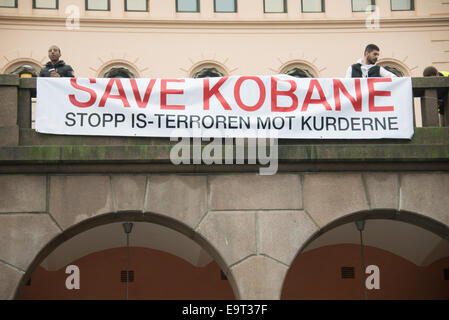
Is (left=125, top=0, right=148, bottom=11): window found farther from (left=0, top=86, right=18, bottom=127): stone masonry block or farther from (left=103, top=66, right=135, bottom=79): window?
(left=0, top=86, right=18, bottom=127): stone masonry block

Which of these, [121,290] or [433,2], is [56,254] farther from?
[433,2]

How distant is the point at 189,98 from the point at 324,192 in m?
2.51

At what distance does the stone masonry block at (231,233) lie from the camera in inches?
456

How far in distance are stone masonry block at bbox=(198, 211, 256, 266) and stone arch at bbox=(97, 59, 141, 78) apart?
21458 millimetres

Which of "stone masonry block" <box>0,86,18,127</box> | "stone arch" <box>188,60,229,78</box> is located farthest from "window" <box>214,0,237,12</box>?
"stone masonry block" <box>0,86,18,127</box>

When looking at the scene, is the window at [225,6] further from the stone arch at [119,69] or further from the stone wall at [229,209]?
the stone wall at [229,209]

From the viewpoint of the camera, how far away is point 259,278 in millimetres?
11508

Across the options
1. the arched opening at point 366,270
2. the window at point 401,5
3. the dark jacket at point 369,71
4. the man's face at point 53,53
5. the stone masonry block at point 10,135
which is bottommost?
the arched opening at point 366,270

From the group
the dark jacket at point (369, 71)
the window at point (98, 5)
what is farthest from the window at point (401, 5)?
the dark jacket at point (369, 71)

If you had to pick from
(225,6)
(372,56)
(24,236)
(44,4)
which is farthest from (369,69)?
(44,4)

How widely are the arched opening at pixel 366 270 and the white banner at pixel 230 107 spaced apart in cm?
422

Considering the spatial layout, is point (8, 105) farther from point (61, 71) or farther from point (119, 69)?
point (119, 69)

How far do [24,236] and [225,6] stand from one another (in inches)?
929

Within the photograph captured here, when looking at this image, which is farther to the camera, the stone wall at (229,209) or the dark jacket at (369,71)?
the dark jacket at (369,71)
